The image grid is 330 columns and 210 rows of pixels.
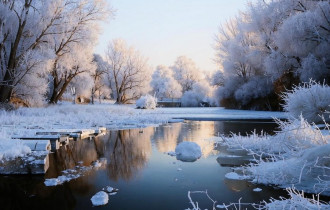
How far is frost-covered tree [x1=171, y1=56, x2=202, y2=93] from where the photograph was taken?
228 ft

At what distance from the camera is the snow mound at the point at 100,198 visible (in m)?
3.77

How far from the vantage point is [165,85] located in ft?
221

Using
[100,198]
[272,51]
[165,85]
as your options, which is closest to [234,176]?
[100,198]

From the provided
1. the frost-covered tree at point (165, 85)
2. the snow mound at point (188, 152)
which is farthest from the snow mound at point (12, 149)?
the frost-covered tree at point (165, 85)

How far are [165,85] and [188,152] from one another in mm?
60836

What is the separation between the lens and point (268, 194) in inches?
159

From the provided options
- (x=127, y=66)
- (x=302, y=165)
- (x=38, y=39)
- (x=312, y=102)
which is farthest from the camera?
(x=127, y=66)

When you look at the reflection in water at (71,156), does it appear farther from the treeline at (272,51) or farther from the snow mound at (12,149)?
the treeline at (272,51)

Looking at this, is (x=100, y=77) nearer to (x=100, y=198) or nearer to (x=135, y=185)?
(x=135, y=185)

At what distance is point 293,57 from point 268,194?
704 inches

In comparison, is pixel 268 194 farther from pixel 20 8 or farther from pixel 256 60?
pixel 256 60

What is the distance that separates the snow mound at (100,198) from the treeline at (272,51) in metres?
10.8

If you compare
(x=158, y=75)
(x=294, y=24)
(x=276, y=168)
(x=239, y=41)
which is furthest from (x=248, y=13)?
(x=158, y=75)

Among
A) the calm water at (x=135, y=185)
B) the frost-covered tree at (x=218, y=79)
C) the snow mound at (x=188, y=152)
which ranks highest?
the frost-covered tree at (x=218, y=79)
